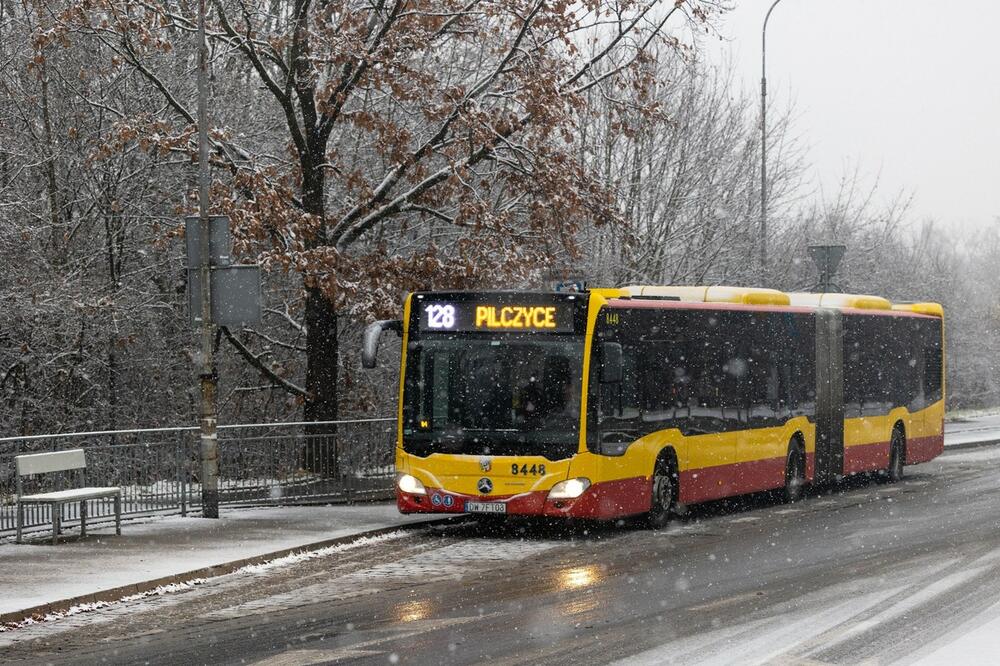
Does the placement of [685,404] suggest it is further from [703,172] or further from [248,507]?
[703,172]

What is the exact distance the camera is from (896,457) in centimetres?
2688

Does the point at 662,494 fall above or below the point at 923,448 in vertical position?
above

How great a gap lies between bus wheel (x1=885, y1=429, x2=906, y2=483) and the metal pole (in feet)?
41.4

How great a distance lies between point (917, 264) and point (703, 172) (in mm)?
27193

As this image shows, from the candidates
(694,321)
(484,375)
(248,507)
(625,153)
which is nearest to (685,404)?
(694,321)

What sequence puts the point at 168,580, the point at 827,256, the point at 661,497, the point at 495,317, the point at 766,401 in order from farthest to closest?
1. the point at 827,256
2. the point at 766,401
3. the point at 661,497
4. the point at 495,317
5. the point at 168,580

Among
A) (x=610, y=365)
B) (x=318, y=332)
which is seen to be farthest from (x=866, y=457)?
(x=610, y=365)

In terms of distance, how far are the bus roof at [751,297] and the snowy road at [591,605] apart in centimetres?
357

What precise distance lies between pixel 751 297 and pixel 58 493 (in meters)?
9.75

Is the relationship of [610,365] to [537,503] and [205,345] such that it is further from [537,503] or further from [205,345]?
[205,345]

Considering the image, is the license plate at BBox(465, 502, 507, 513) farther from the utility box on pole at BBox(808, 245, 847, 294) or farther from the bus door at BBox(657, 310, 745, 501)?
the utility box on pole at BBox(808, 245, 847, 294)

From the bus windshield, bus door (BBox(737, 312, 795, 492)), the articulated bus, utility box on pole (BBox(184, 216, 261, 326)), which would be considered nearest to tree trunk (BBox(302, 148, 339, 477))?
utility box on pole (BBox(184, 216, 261, 326))

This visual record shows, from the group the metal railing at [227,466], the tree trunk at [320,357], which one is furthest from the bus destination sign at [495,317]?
the tree trunk at [320,357]

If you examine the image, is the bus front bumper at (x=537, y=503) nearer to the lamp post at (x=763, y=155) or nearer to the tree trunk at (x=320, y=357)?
the tree trunk at (x=320, y=357)
